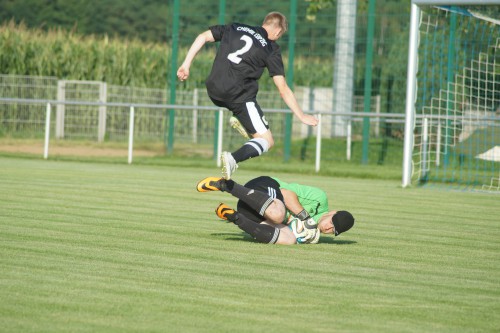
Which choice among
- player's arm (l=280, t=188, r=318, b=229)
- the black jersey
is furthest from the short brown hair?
player's arm (l=280, t=188, r=318, b=229)

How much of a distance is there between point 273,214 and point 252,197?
22 centimetres

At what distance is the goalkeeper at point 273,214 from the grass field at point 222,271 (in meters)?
0.17

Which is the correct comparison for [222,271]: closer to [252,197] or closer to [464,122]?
[252,197]

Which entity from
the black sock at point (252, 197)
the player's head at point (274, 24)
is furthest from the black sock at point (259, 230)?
the player's head at point (274, 24)

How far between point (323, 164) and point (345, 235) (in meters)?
11.9

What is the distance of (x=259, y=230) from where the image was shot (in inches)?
334

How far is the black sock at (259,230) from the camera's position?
330 inches

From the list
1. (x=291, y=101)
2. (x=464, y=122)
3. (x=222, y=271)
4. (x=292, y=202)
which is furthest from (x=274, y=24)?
(x=464, y=122)

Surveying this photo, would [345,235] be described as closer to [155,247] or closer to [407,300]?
[155,247]

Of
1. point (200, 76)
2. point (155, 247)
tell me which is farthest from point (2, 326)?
point (200, 76)

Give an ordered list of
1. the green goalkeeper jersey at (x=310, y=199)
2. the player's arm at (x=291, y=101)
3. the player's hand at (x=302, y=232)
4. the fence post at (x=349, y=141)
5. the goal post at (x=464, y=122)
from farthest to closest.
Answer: the fence post at (x=349, y=141)
the goal post at (x=464, y=122)
the player's arm at (x=291, y=101)
the green goalkeeper jersey at (x=310, y=199)
the player's hand at (x=302, y=232)

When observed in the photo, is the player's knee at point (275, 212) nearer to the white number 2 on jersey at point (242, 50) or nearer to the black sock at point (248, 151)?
the black sock at point (248, 151)

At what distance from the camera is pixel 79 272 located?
6520 mm

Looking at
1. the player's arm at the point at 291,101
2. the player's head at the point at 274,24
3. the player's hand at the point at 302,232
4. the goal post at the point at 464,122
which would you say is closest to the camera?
the player's hand at the point at 302,232
